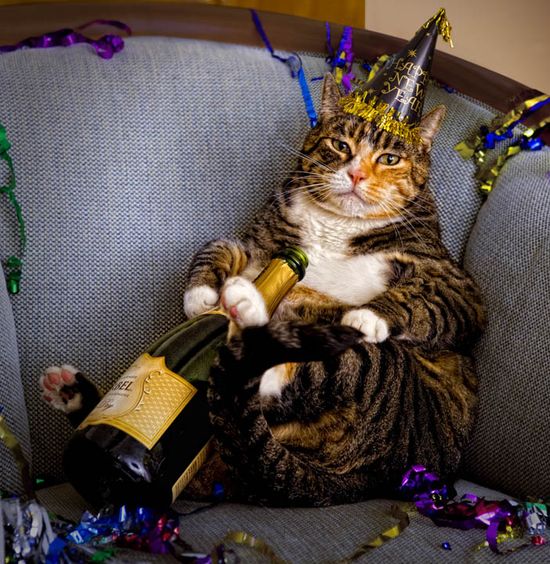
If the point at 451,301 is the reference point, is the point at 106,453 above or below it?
below

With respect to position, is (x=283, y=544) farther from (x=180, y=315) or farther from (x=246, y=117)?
(x=246, y=117)

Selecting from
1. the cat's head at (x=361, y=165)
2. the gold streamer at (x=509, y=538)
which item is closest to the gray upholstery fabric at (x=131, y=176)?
the cat's head at (x=361, y=165)

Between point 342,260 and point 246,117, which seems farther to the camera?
point 246,117

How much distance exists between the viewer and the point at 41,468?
1.14 metres

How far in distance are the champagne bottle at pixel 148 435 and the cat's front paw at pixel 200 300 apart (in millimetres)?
102

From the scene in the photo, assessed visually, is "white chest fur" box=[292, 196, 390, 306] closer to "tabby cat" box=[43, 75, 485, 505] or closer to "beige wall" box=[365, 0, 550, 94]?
"tabby cat" box=[43, 75, 485, 505]

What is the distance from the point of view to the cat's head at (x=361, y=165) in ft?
3.84

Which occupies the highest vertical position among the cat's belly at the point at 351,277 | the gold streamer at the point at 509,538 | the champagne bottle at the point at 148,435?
the cat's belly at the point at 351,277

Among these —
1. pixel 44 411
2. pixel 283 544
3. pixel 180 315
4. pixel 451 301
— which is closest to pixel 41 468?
pixel 44 411

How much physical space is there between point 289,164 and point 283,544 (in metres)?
0.72

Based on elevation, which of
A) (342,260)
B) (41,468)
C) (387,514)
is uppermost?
(342,260)

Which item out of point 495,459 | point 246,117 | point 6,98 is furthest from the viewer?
point 246,117

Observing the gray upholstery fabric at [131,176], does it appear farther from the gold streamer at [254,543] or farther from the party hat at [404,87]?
the gold streamer at [254,543]

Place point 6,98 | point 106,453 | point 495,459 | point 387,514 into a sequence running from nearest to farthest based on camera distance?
point 106,453 → point 387,514 → point 495,459 → point 6,98
